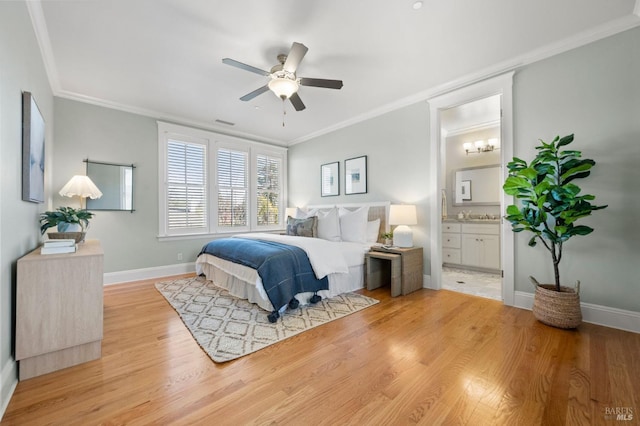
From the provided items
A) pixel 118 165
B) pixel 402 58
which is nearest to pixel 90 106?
pixel 118 165

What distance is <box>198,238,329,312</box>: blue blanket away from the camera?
254 cm

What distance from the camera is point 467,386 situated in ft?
5.20

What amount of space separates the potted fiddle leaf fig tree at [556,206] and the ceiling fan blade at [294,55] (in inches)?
91.2

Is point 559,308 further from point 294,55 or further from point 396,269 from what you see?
point 294,55

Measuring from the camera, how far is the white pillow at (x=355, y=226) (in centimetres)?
402

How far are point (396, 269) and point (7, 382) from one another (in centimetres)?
335

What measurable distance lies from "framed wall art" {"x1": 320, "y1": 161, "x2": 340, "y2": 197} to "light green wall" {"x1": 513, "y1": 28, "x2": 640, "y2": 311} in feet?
10.0

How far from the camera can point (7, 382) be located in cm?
151

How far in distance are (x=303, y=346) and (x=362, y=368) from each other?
52 cm

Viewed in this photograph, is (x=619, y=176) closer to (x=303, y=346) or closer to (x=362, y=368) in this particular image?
(x=362, y=368)

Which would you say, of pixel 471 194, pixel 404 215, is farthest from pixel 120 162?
pixel 471 194

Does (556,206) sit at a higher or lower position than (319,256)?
higher

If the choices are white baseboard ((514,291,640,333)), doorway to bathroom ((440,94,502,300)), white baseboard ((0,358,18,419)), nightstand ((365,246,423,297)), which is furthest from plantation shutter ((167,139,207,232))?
white baseboard ((514,291,640,333))

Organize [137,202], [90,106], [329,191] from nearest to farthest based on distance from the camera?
[90,106], [137,202], [329,191]
